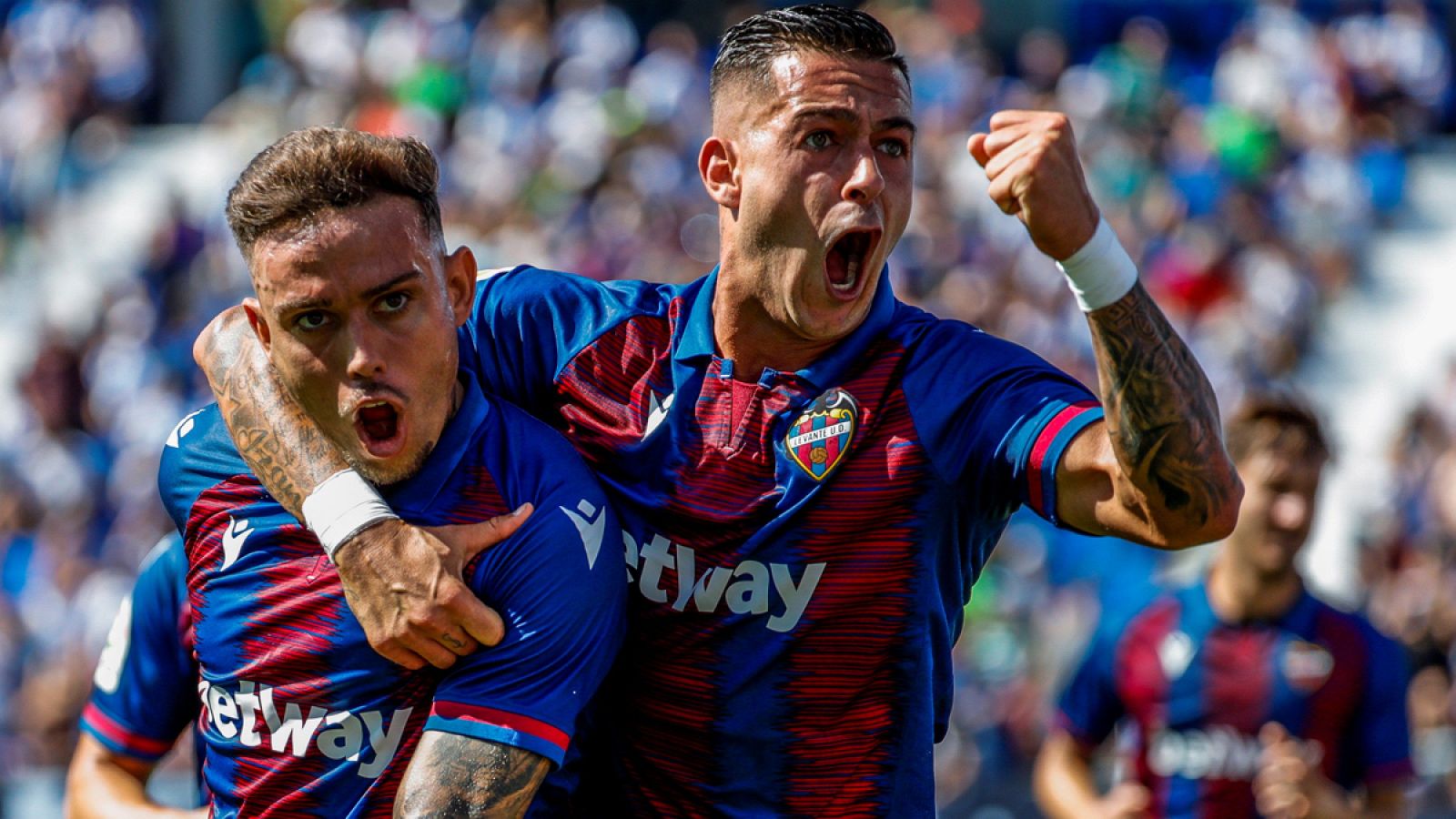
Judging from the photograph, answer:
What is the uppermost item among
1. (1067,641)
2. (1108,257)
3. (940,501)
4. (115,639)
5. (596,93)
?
(596,93)

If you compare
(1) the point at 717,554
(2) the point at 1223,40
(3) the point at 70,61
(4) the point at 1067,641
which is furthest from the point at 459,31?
(1) the point at 717,554

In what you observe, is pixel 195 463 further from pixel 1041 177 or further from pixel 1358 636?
pixel 1358 636

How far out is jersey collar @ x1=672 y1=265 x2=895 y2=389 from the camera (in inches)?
155

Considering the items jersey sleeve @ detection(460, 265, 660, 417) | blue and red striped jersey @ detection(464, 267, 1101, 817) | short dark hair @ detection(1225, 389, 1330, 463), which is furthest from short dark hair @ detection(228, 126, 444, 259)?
short dark hair @ detection(1225, 389, 1330, 463)

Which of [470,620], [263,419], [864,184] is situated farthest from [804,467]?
[263,419]

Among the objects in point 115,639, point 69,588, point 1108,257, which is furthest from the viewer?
point 69,588

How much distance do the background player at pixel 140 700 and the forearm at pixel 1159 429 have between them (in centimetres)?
228

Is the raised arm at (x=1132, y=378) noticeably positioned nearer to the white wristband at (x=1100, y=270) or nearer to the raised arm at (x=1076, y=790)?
the white wristband at (x=1100, y=270)

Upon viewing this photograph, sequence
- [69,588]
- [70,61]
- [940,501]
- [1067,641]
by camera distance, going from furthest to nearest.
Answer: [70,61], [69,588], [1067,641], [940,501]

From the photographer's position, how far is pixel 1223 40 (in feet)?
54.4

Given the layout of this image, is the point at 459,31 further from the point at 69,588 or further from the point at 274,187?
the point at 274,187

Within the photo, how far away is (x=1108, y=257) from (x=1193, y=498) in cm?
43

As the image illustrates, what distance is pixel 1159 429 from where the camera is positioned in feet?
11.2

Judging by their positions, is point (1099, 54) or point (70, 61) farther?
point (70, 61)
